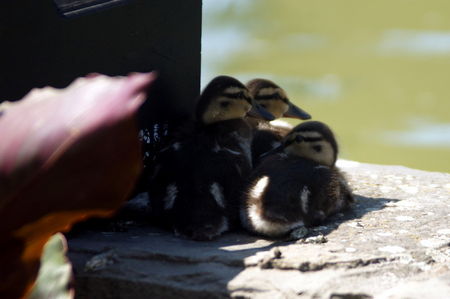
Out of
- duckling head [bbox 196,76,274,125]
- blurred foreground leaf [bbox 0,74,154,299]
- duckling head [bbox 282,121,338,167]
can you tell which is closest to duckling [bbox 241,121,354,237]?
duckling head [bbox 282,121,338,167]

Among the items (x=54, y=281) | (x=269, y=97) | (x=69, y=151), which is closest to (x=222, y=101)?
(x=269, y=97)

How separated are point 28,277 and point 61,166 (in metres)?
0.19

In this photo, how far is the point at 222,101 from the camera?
8.85ft

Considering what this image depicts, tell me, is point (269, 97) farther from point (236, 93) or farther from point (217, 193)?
point (217, 193)

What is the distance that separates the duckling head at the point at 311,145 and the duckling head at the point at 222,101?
25cm

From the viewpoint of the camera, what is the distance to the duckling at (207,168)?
226 cm

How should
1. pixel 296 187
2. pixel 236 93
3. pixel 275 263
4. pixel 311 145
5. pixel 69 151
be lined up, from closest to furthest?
1. pixel 69 151
2. pixel 275 263
3. pixel 296 187
4. pixel 311 145
5. pixel 236 93

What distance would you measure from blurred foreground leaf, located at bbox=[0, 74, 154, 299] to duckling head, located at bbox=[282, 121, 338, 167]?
206 centimetres

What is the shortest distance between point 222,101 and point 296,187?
55 cm

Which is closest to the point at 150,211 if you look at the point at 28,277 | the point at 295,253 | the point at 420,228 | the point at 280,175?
the point at 280,175

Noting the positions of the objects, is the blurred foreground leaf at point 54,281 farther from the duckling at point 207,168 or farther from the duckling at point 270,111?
the duckling at point 270,111

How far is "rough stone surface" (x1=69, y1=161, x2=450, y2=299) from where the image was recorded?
70.3 inches

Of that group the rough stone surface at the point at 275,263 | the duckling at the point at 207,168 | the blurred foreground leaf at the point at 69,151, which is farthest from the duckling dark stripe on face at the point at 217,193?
the blurred foreground leaf at the point at 69,151

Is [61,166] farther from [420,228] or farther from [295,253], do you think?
[420,228]
